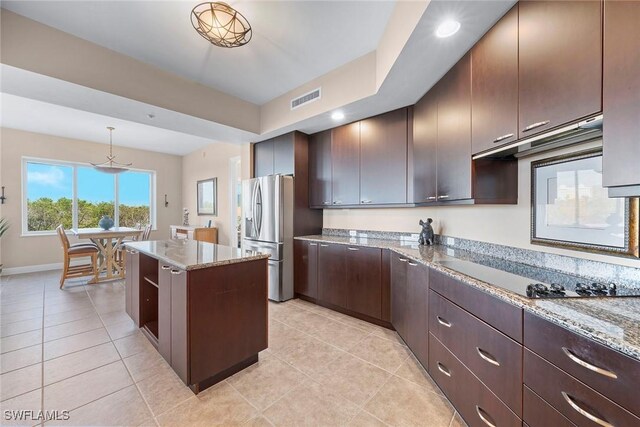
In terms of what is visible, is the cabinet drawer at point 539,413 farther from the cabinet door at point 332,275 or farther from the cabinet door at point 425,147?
the cabinet door at point 332,275

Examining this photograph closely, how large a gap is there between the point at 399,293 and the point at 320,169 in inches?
81.3

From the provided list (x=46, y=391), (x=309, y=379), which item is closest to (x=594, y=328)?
(x=309, y=379)

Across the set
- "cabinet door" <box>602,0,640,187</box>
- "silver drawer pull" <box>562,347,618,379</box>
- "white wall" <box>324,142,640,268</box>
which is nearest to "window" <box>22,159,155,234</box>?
"white wall" <box>324,142,640,268</box>

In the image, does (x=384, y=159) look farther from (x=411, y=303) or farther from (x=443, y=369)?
(x=443, y=369)

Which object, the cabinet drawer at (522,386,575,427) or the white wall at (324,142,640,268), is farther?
the white wall at (324,142,640,268)

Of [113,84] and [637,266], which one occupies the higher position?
[113,84]

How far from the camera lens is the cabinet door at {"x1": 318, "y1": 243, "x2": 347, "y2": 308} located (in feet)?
10.1

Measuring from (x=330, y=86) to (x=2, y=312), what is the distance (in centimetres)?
482

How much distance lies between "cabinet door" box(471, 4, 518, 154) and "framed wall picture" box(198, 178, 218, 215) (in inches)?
219

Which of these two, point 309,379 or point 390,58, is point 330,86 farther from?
point 309,379

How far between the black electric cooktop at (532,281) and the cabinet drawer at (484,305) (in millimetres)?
76

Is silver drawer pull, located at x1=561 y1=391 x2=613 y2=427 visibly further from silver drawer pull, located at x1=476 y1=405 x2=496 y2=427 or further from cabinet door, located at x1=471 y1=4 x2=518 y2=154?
cabinet door, located at x1=471 y1=4 x2=518 y2=154

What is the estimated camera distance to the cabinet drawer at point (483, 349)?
113cm

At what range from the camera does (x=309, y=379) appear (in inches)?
75.9
